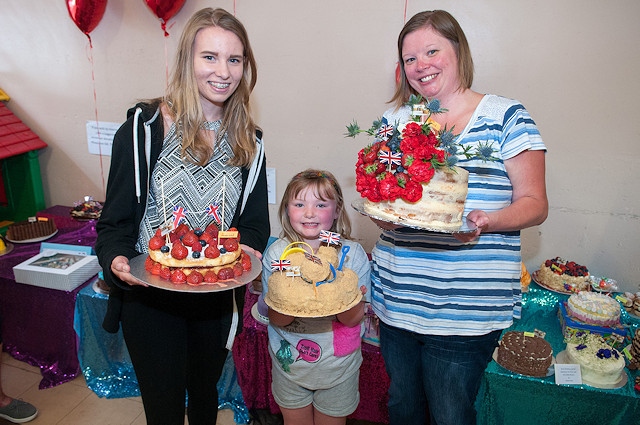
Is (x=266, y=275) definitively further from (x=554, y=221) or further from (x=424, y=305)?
(x=554, y=221)

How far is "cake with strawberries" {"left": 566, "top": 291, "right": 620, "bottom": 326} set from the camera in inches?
95.0

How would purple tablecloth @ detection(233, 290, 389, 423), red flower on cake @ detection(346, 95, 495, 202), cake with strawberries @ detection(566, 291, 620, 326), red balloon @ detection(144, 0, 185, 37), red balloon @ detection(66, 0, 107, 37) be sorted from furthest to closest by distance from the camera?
red balloon @ detection(66, 0, 107, 37) < red balloon @ detection(144, 0, 185, 37) < purple tablecloth @ detection(233, 290, 389, 423) < cake with strawberries @ detection(566, 291, 620, 326) < red flower on cake @ detection(346, 95, 495, 202)

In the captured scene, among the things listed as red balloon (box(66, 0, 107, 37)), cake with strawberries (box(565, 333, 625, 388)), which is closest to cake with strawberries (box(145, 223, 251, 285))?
cake with strawberries (box(565, 333, 625, 388))

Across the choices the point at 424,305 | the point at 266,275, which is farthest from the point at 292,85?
the point at 424,305

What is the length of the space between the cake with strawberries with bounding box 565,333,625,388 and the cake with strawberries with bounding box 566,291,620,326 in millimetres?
165

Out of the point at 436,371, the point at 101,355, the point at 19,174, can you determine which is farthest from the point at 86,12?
the point at 436,371

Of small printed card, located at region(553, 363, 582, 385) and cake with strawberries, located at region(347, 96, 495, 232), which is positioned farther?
small printed card, located at region(553, 363, 582, 385)

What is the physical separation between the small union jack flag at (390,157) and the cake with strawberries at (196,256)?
59 centimetres

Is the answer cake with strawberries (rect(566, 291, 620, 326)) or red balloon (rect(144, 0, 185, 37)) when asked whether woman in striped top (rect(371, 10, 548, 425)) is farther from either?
red balloon (rect(144, 0, 185, 37))

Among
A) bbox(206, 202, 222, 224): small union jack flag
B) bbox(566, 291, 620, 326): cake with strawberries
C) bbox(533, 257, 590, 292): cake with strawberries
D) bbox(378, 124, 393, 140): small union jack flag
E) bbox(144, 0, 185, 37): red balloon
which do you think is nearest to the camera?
bbox(378, 124, 393, 140): small union jack flag

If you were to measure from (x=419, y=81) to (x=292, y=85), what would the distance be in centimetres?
179

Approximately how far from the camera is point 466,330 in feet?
5.20

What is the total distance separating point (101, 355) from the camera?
3039 millimetres

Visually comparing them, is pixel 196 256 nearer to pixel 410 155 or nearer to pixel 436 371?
pixel 410 155
